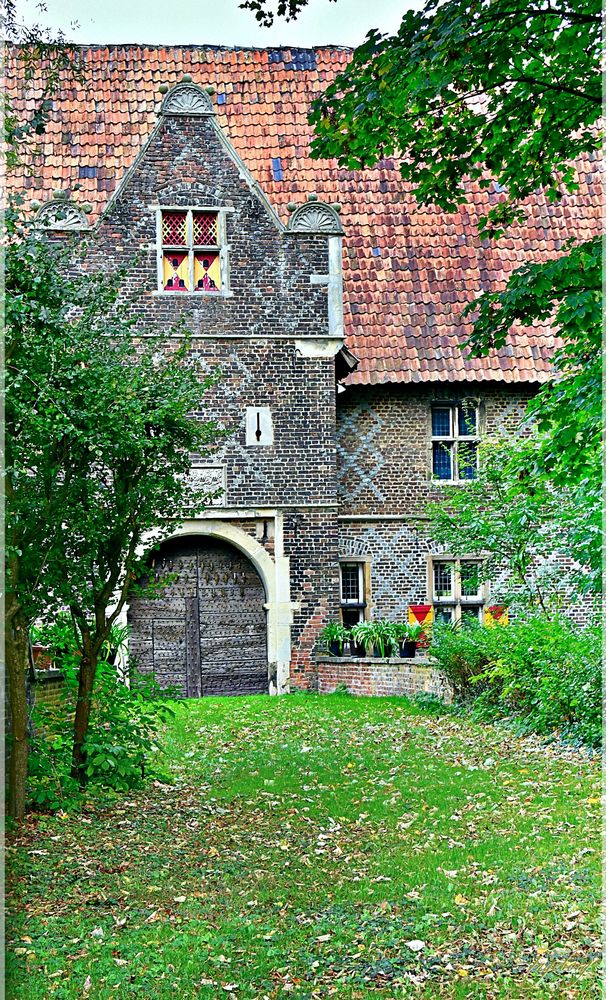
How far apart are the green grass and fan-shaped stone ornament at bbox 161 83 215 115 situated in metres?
11.5

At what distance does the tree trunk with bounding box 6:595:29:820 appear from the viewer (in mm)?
7355

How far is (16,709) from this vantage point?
7426mm

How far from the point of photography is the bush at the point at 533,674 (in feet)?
35.1

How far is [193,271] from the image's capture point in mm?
17891

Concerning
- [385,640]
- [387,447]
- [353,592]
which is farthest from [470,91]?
[353,592]

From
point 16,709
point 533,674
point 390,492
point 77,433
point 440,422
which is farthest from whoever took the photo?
point 440,422

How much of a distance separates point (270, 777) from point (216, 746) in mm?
1885

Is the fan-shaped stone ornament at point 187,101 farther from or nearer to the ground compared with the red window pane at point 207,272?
farther from the ground

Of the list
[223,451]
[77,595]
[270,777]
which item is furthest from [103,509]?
[223,451]

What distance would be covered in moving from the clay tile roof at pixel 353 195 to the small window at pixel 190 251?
2.50 meters

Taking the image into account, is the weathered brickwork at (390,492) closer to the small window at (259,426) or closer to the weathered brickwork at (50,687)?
the small window at (259,426)

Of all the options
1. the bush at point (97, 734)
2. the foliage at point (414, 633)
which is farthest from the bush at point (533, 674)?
the bush at point (97, 734)

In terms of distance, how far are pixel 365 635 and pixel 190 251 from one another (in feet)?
22.8

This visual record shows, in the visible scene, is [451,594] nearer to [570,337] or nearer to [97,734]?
[570,337]
